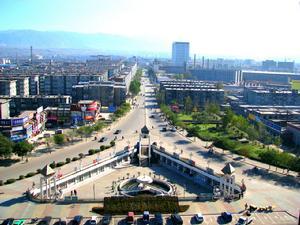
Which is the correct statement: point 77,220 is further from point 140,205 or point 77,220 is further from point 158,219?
point 158,219

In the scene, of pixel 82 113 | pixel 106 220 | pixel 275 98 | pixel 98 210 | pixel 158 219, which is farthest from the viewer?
pixel 275 98

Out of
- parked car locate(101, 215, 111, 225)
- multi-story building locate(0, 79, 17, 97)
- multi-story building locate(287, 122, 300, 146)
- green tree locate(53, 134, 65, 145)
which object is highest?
multi-story building locate(0, 79, 17, 97)

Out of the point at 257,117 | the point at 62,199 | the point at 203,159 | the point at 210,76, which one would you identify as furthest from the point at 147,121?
the point at 210,76

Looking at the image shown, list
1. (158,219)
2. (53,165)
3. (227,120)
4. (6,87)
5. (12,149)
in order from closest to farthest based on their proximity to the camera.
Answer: (158,219), (53,165), (12,149), (227,120), (6,87)

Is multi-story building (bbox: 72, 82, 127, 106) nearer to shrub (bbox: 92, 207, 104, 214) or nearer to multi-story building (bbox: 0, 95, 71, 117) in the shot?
multi-story building (bbox: 0, 95, 71, 117)

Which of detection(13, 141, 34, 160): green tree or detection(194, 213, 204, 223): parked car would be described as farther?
detection(13, 141, 34, 160): green tree

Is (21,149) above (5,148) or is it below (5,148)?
below

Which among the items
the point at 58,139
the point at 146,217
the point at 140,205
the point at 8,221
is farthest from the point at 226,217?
the point at 58,139

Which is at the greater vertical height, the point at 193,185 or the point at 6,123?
the point at 6,123

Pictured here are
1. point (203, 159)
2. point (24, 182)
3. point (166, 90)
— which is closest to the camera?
point (24, 182)

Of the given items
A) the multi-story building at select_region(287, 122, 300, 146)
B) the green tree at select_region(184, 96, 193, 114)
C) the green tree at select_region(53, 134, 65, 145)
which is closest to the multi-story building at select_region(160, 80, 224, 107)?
the green tree at select_region(184, 96, 193, 114)

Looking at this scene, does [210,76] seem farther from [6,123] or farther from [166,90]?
[6,123]
